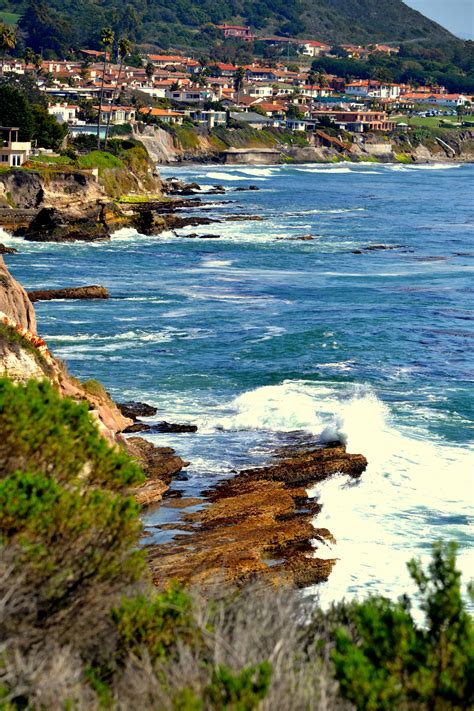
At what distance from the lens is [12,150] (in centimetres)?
9188

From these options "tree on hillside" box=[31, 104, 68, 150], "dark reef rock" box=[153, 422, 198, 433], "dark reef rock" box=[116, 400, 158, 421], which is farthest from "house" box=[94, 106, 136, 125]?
"dark reef rock" box=[153, 422, 198, 433]

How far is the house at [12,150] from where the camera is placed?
91.6 meters

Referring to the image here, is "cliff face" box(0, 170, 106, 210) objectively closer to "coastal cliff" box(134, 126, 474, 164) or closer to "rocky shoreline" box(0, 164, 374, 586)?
"rocky shoreline" box(0, 164, 374, 586)

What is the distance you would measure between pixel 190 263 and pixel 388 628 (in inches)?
2283

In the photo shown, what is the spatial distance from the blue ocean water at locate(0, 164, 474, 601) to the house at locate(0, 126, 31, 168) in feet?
49.0

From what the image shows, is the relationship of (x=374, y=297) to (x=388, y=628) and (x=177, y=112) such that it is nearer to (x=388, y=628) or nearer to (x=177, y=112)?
(x=388, y=628)

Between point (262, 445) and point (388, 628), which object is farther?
point (262, 445)

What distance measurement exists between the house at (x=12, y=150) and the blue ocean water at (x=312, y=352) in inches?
588

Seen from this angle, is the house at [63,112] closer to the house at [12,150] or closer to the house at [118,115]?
the house at [118,115]

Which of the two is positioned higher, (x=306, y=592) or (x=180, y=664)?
(x=180, y=664)

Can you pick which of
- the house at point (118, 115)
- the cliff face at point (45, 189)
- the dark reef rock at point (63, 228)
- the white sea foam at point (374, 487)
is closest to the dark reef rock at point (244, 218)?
the cliff face at point (45, 189)

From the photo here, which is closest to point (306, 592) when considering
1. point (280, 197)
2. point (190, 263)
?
point (190, 263)

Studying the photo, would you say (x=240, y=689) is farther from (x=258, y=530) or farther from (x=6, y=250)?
(x=6, y=250)

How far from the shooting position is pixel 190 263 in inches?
2756
